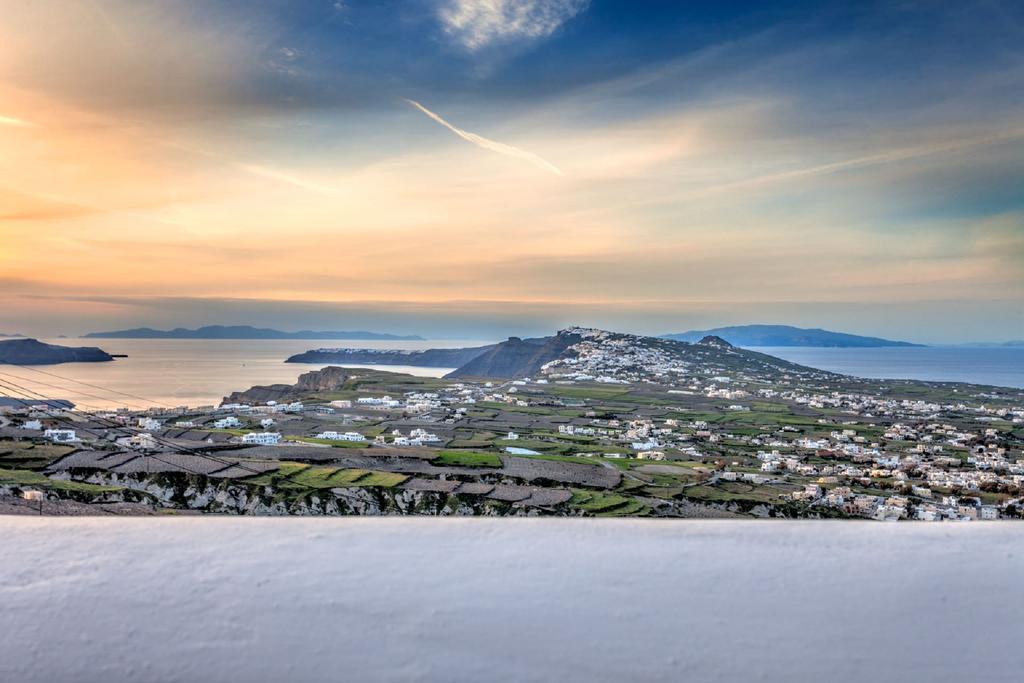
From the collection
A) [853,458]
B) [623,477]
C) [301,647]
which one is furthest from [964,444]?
[301,647]

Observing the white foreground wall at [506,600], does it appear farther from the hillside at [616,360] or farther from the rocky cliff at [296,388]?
the hillside at [616,360]

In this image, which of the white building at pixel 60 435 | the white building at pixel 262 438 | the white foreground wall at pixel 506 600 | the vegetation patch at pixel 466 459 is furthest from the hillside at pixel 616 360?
the white foreground wall at pixel 506 600

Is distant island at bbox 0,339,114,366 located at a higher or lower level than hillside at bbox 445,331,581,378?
lower

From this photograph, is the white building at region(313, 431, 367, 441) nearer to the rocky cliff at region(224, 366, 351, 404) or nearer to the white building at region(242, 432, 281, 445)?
the white building at region(242, 432, 281, 445)

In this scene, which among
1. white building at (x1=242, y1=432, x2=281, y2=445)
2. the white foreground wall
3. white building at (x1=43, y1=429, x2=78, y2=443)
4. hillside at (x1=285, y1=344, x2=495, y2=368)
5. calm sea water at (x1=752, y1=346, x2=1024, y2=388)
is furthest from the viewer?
hillside at (x1=285, y1=344, x2=495, y2=368)

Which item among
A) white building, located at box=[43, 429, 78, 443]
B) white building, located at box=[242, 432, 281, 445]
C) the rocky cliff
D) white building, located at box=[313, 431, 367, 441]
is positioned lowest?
the rocky cliff

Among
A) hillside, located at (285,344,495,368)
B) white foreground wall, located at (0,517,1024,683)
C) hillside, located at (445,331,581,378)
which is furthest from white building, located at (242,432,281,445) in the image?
hillside, located at (285,344,495,368)
